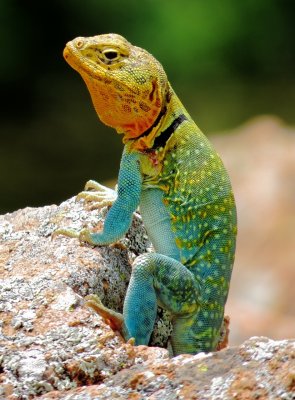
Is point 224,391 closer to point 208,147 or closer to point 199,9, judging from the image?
point 208,147

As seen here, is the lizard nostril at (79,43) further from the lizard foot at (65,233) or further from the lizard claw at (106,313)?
the lizard claw at (106,313)

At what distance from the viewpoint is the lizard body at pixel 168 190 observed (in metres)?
5.26

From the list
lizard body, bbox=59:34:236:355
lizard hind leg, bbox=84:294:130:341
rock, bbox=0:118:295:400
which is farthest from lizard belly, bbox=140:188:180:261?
lizard hind leg, bbox=84:294:130:341

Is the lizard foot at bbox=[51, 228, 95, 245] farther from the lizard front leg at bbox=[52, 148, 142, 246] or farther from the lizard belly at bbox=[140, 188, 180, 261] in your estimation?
the lizard belly at bbox=[140, 188, 180, 261]

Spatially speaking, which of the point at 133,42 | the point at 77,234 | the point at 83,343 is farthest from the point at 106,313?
the point at 133,42

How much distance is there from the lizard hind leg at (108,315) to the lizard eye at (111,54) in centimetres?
126

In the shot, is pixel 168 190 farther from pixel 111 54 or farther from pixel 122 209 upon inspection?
pixel 111 54

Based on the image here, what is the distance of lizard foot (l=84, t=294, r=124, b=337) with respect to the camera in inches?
183

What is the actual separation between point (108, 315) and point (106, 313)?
3 cm

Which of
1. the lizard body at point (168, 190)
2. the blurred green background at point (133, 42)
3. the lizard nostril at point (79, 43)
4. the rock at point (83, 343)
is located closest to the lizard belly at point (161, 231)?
the lizard body at point (168, 190)

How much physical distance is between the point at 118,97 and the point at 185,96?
1258cm

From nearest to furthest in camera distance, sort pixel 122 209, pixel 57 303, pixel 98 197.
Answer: pixel 57 303 → pixel 122 209 → pixel 98 197

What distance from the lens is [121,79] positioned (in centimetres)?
545

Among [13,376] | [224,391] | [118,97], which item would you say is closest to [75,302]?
[13,376]
